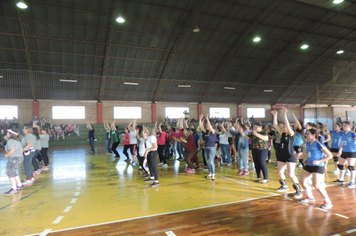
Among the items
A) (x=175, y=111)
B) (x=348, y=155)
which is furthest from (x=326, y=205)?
(x=175, y=111)

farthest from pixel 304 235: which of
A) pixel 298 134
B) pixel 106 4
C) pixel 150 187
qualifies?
pixel 106 4

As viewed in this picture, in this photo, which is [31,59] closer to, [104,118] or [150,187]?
[104,118]

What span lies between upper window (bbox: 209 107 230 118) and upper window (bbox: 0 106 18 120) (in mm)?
21211

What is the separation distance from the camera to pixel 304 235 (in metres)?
3.33

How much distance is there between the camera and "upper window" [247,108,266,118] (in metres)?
29.4

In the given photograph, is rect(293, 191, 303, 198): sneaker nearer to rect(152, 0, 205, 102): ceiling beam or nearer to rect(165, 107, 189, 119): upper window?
rect(152, 0, 205, 102): ceiling beam

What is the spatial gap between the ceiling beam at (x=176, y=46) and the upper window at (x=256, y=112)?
538 inches

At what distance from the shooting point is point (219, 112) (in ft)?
90.7

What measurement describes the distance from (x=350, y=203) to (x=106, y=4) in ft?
57.6

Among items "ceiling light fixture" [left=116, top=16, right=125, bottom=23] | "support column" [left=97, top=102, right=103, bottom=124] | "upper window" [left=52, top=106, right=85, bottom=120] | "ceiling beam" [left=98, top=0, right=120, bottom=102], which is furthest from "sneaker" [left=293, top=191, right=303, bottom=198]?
"upper window" [left=52, top=106, right=85, bottom=120]

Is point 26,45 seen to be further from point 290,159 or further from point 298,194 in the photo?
point 298,194

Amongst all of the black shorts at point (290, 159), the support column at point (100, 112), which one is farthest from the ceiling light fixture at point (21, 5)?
the black shorts at point (290, 159)

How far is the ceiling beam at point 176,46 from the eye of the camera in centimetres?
1663

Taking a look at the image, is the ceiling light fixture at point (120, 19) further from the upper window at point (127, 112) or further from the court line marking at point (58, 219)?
the court line marking at point (58, 219)
